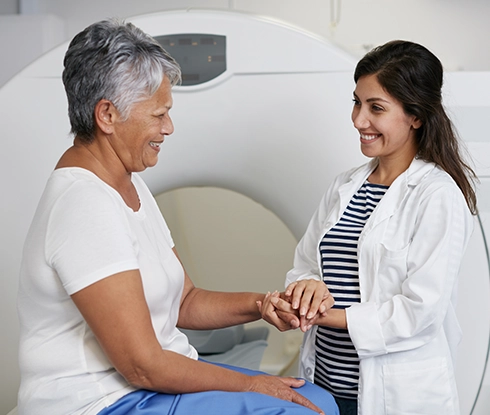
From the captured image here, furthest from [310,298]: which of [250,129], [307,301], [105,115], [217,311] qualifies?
[250,129]

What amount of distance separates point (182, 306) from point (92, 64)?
632mm

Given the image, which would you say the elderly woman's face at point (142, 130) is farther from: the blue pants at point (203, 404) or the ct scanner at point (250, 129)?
the ct scanner at point (250, 129)

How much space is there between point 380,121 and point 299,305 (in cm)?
44

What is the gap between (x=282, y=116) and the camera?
6.25ft

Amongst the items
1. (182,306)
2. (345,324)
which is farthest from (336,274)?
(182,306)

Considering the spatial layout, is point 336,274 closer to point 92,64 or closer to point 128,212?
point 128,212

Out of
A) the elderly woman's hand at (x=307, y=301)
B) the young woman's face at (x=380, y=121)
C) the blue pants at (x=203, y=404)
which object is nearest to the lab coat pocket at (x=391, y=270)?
the elderly woman's hand at (x=307, y=301)

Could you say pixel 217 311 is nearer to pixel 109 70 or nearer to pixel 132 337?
pixel 132 337

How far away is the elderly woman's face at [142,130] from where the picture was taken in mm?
1275

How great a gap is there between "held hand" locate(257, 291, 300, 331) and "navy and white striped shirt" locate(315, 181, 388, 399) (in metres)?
0.13

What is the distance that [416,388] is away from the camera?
144 cm

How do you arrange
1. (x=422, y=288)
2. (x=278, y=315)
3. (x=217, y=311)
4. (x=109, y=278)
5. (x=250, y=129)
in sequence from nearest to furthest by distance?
(x=109, y=278)
(x=422, y=288)
(x=278, y=315)
(x=217, y=311)
(x=250, y=129)

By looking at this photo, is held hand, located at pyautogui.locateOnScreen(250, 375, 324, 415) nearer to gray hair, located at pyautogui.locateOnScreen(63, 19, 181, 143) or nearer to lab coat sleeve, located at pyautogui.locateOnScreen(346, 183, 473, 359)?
lab coat sleeve, located at pyautogui.locateOnScreen(346, 183, 473, 359)

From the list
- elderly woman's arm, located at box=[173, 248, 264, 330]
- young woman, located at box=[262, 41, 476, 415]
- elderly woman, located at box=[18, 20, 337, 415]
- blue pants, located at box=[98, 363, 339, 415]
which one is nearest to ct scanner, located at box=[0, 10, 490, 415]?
young woman, located at box=[262, 41, 476, 415]
